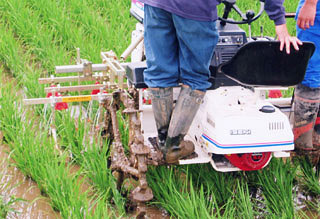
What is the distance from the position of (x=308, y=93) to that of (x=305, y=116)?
130 millimetres

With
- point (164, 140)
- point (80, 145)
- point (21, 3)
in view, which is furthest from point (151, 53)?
point (21, 3)

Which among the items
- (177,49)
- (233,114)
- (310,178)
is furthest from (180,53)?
(310,178)

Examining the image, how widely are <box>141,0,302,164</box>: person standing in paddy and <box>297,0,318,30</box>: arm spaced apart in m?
0.44

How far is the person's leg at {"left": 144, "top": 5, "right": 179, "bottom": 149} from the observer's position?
7.47 feet

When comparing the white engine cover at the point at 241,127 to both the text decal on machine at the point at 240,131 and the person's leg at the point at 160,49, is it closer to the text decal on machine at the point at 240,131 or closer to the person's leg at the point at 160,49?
the text decal on machine at the point at 240,131

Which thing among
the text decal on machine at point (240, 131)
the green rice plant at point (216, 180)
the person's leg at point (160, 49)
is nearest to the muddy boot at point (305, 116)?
the green rice plant at point (216, 180)

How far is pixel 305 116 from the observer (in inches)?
107

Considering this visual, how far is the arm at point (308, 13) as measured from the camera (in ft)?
8.61

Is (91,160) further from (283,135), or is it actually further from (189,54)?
(283,135)

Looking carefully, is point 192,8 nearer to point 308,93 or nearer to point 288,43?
point 288,43

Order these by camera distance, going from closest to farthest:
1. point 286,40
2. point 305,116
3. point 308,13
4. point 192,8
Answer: point 192,8 → point 286,40 → point 308,13 → point 305,116

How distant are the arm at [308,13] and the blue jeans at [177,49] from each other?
2.21 feet

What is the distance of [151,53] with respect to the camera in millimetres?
2342

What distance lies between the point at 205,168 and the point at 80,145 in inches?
30.1
